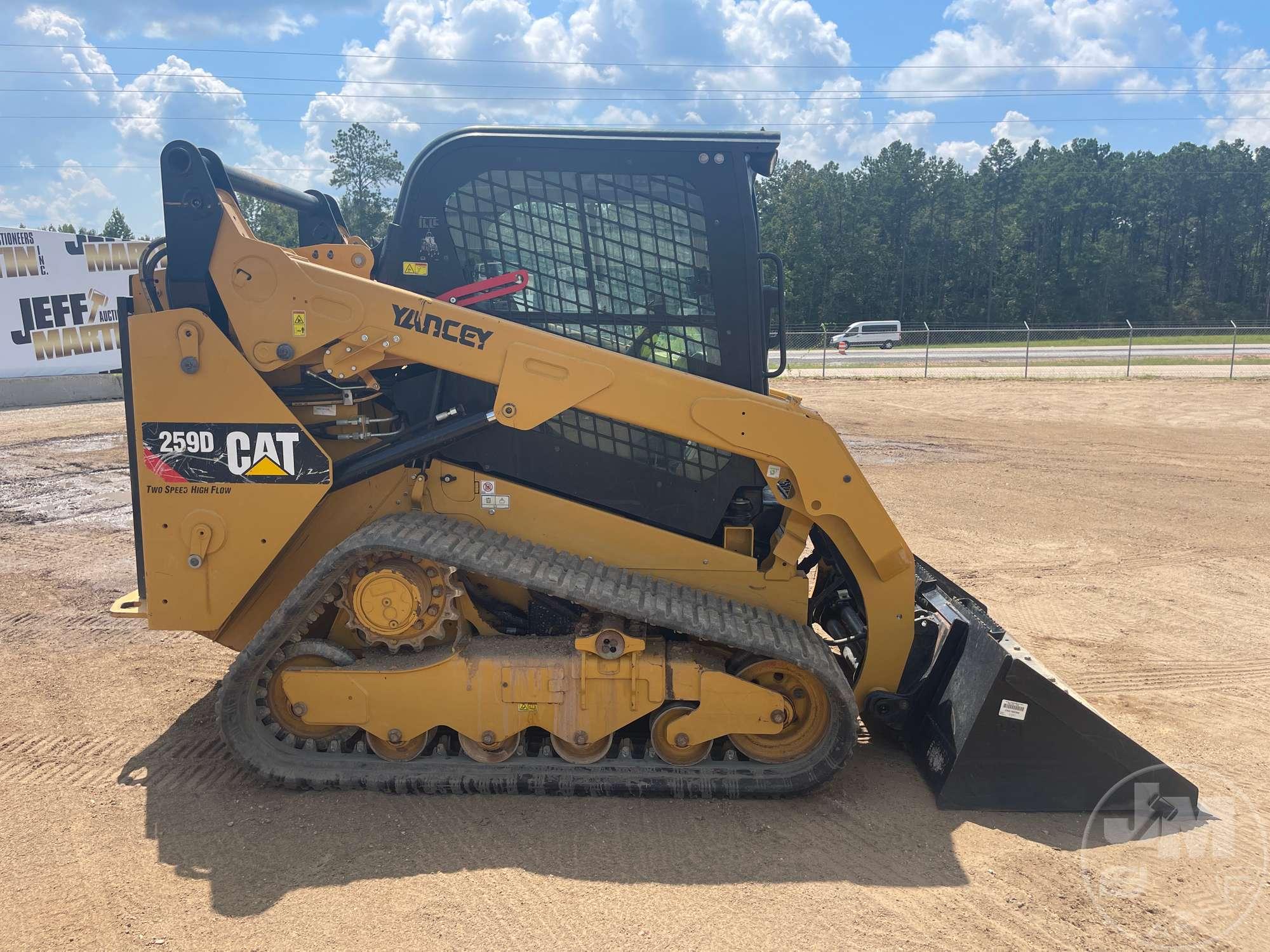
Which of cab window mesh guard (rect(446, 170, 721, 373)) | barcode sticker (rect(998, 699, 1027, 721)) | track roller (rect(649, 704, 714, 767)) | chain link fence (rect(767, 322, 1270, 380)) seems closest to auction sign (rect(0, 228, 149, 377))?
chain link fence (rect(767, 322, 1270, 380))

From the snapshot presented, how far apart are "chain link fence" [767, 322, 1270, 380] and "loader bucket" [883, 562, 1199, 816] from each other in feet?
46.2

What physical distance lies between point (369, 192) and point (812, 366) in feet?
104

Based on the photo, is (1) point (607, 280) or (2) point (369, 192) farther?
(2) point (369, 192)

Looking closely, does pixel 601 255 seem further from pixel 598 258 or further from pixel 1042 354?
pixel 1042 354

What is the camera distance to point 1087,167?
6694 cm

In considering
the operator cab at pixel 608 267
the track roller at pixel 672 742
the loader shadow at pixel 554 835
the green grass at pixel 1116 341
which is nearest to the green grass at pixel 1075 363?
the green grass at pixel 1116 341

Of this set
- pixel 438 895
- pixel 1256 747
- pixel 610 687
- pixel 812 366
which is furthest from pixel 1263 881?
pixel 812 366

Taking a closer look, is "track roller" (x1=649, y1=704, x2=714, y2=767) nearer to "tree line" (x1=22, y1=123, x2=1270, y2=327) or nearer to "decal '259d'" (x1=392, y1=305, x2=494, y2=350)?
"decal '259d'" (x1=392, y1=305, x2=494, y2=350)

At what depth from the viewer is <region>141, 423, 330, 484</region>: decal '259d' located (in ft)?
13.8

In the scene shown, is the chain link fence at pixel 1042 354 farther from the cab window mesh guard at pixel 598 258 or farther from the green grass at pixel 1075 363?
the cab window mesh guard at pixel 598 258

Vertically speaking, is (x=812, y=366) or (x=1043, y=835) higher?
(x=812, y=366)

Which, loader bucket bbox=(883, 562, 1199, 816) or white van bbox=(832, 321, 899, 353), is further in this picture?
white van bbox=(832, 321, 899, 353)

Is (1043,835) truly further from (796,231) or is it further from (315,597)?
(796,231)

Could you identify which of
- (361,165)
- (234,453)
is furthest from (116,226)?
(234,453)
